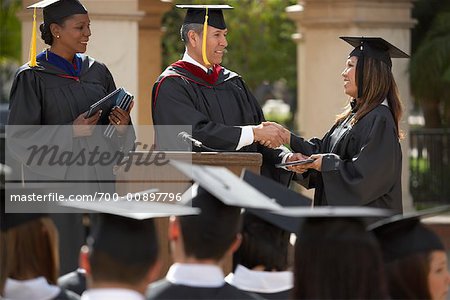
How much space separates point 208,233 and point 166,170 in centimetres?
244

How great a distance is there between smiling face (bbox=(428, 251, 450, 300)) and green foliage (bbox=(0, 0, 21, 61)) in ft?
65.9

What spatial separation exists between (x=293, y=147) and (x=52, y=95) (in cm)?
153

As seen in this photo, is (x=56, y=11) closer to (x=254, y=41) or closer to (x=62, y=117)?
(x=62, y=117)

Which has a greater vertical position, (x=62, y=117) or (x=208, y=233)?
(x=62, y=117)

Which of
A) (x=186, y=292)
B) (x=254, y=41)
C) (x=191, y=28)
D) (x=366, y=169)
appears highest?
(x=254, y=41)

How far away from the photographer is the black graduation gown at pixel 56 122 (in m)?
7.20

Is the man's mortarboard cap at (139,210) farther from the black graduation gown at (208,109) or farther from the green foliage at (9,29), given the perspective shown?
the green foliage at (9,29)

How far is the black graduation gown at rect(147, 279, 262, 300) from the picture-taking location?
164 inches

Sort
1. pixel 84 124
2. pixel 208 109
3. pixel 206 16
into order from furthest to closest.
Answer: pixel 206 16 → pixel 208 109 → pixel 84 124

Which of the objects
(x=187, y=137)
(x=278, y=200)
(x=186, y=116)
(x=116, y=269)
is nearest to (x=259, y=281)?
(x=278, y=200)

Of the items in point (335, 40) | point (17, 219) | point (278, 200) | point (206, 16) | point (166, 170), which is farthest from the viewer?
point (335, 40)

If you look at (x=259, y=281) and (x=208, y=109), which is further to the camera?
(x=208, y=109)

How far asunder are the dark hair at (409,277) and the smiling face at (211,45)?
11.1 ft

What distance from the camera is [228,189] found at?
4457mm
